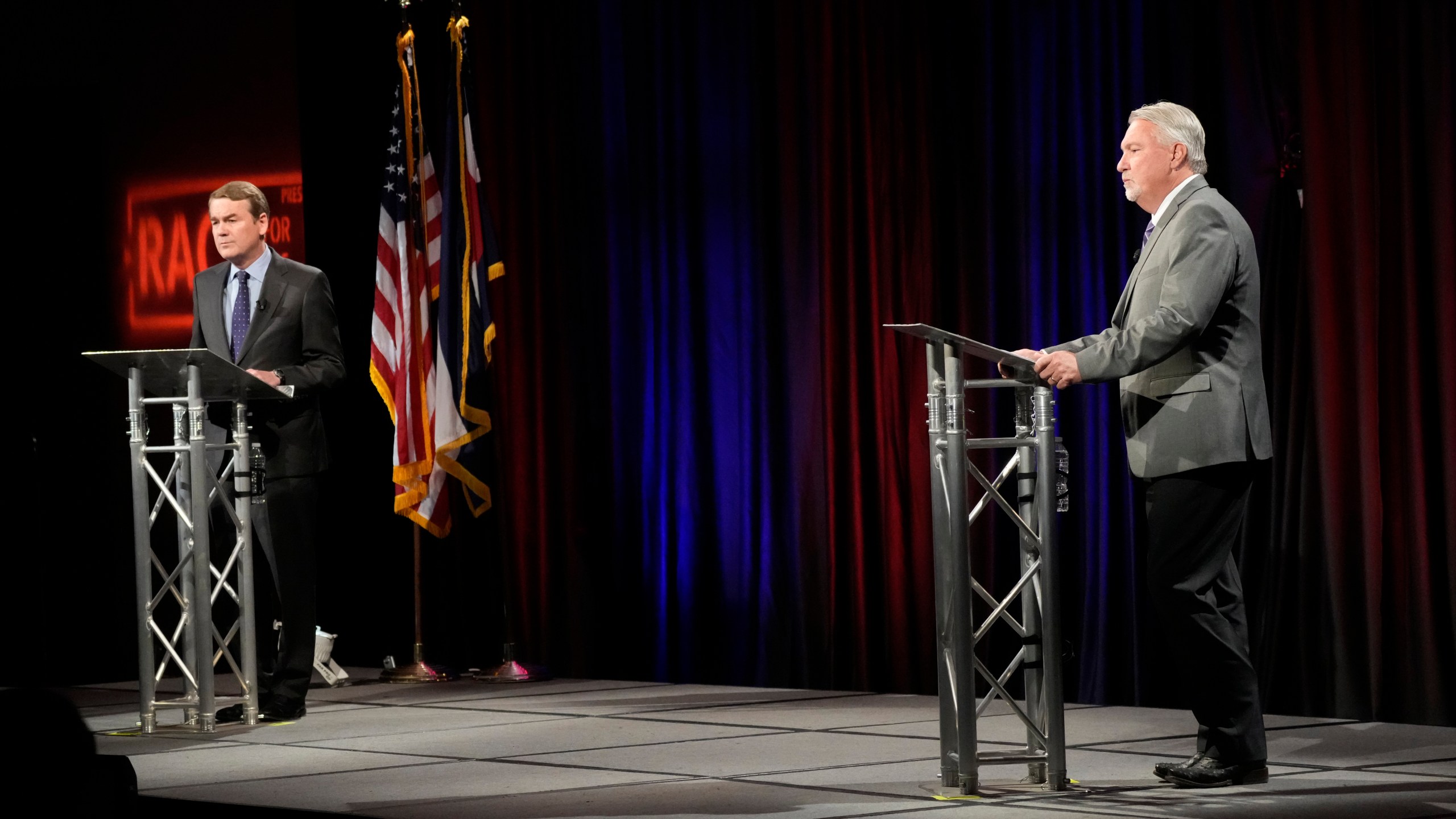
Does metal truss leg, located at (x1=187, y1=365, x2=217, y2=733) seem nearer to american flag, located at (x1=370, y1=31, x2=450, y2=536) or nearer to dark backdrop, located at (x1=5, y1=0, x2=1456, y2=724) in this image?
american flag, located at (x1=370, y1=31, x2=450, y2=536)

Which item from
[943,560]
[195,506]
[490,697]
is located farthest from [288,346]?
[943,560]

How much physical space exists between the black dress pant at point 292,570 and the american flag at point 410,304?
Answer: 4.46ft

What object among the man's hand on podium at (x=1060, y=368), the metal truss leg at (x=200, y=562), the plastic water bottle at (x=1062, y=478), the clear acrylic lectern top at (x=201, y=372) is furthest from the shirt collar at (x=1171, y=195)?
the metal truss leg at (x=200, y=562)

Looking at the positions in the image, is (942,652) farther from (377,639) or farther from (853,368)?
(377,639)

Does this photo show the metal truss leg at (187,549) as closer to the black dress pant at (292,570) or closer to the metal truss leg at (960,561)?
the black dress pant at (292,570)

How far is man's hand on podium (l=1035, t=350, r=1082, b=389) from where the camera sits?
11.7 ft

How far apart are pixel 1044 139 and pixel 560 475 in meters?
2.31

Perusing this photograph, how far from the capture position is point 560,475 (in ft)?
22.4

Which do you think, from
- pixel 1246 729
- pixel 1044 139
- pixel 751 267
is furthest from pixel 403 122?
pixel 1246 729

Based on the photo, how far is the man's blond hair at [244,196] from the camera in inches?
207

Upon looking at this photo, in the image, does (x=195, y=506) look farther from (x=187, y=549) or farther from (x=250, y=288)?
(x=250, y=288)

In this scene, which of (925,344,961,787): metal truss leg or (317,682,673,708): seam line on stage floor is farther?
(317,682,673,708): seam line on stage floor

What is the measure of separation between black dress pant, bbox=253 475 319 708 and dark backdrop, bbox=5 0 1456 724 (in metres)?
1.53

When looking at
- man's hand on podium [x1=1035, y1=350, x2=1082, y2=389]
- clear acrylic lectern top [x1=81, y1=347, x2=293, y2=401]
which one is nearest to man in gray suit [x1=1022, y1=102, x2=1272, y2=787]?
man's hand on podium [x1=1035, y1=350, x2=1082, y2=389]
